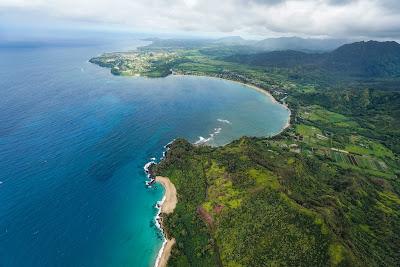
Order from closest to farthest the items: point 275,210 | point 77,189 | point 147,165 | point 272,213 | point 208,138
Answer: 1. point 272,213
2. point 275,210
3. point 77,189
4. point 147,165
5. point 208,138

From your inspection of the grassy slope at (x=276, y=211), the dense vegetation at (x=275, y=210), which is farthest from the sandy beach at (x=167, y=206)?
the grassy slope at (x=276, y=211)

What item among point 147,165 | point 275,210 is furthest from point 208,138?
point 275,210

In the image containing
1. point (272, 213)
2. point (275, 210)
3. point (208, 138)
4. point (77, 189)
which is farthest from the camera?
point (208, 138)

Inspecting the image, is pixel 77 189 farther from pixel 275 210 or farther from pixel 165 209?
pixel 275 210

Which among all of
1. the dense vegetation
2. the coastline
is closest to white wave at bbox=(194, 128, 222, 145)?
the dense vegetation

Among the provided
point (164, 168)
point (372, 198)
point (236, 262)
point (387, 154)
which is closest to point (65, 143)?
point (164, 168)

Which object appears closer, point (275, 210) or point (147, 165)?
point (275, 210)

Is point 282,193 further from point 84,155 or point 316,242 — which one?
point 84,155

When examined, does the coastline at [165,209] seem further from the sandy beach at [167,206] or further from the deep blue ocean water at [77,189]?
the deep blue ocean water at [77,189]
